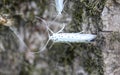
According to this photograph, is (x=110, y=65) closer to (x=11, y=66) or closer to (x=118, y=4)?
(x=118, y=4)

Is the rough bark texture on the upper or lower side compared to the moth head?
lower

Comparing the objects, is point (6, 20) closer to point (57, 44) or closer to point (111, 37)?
point (57, 44)

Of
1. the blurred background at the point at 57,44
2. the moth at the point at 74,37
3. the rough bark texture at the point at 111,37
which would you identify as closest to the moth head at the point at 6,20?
Result: the blurred background at the point at 57,44

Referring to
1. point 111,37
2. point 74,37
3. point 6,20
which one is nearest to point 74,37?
point 74,37

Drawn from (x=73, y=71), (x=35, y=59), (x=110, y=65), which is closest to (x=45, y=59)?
(x=35, y=59)

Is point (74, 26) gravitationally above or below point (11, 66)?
above

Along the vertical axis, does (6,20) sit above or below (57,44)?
above

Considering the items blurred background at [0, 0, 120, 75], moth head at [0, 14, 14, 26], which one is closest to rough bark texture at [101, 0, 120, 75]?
blurred background at [0, 0, 120, 75]

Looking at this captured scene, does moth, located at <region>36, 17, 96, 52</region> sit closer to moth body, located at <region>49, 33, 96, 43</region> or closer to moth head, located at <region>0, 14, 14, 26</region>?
moth body, located at <region>49, 33, 96, 43</region>

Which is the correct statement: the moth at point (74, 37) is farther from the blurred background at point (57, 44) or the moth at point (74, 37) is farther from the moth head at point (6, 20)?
the moth head at point (6, 20)
